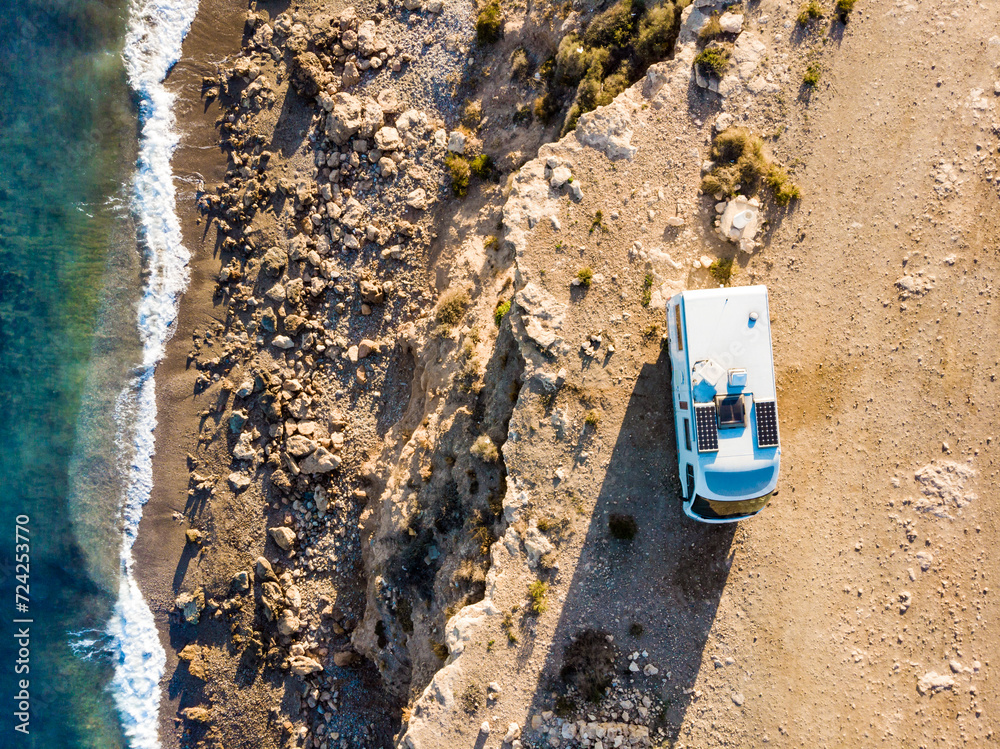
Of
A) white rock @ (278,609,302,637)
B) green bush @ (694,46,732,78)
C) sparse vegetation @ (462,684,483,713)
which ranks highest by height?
green bush @ (694,46,732,78)

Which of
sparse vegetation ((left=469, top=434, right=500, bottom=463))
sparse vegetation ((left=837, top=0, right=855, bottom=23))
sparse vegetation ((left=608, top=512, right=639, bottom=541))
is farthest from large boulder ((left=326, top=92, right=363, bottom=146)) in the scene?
sparse vegetation ((left=608, top=512, right=639, bottom=541))

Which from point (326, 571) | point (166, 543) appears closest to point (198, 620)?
point (166, 543)

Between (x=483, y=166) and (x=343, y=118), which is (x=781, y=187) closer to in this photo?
(x=483, y=166)

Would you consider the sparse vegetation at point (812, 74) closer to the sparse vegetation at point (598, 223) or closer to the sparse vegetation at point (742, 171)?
the sparse vegetation at point (742, 171)

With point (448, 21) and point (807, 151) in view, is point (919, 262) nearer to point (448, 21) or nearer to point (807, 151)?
point (807, 151)

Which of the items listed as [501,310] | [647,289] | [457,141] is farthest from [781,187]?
[457,141]

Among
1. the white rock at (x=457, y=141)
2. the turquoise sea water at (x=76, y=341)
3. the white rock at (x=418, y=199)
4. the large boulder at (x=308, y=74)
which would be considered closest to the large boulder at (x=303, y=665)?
the turquoise sea water at (x=76, y=341)

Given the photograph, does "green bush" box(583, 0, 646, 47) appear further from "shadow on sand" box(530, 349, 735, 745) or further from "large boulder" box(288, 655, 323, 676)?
"large boulder" box(288, 655, 323, 676)

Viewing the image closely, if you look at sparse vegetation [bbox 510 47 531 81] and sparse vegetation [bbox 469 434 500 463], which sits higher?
sparse vegetation [bbox 510 47 531 81]
